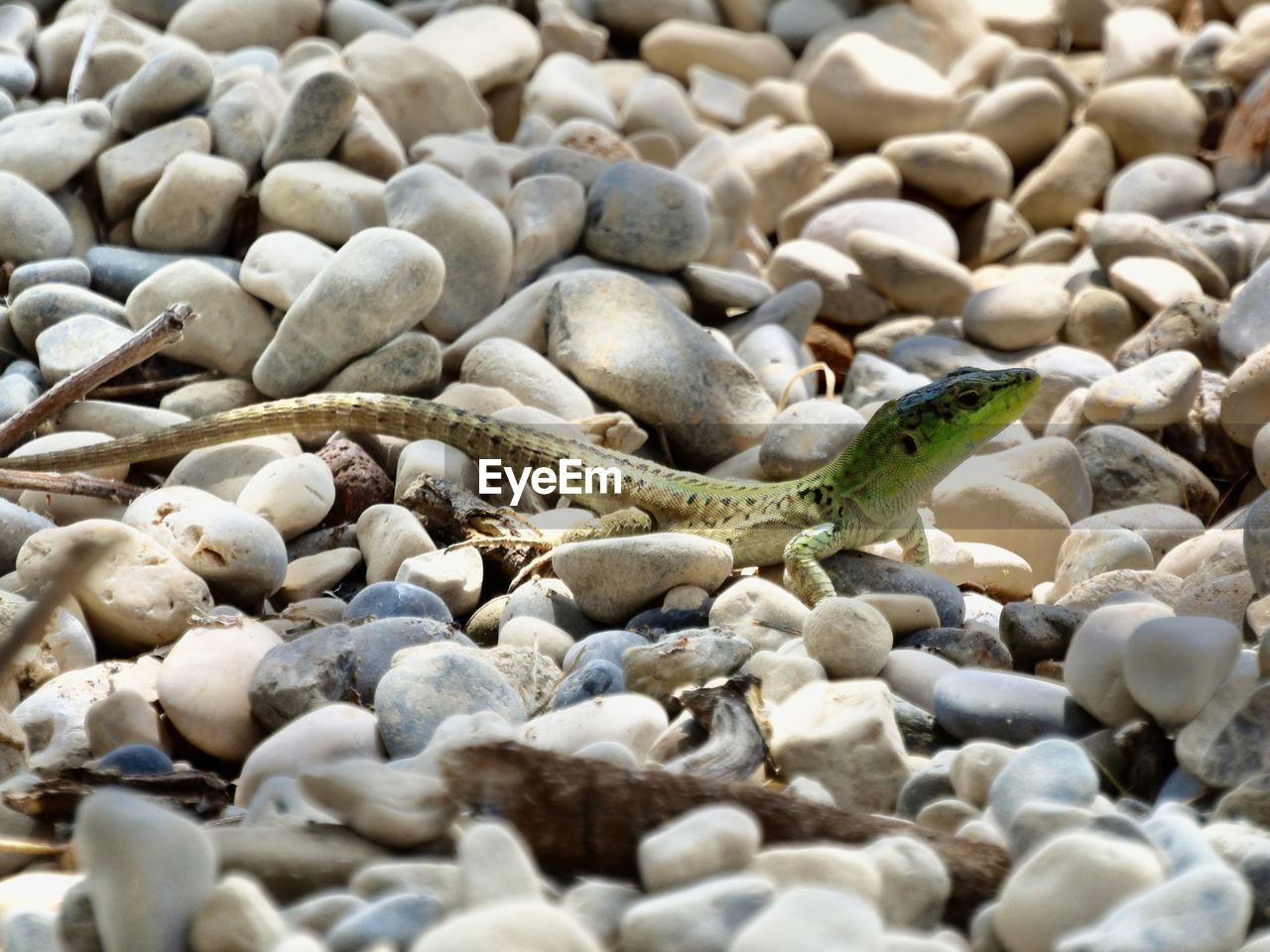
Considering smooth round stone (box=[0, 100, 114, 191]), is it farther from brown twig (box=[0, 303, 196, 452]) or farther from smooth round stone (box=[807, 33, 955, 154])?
smooth round stone (box=[807, 33, 955, 154])

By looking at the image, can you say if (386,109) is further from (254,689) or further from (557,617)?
(254,689)

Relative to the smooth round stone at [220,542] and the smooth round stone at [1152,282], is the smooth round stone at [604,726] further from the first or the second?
the smooth round stone at [1152,282]

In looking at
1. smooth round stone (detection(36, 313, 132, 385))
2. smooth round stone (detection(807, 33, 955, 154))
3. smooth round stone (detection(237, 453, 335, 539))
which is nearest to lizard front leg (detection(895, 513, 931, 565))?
smooth round stone (detection(237, 453, 335, 539))

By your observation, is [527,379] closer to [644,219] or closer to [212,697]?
[644,219]

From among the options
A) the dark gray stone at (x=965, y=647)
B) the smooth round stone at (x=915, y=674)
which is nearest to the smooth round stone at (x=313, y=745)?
the smooth round stone at (x=915, y=674)

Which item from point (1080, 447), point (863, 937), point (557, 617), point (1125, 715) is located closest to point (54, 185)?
point (557, 617)
